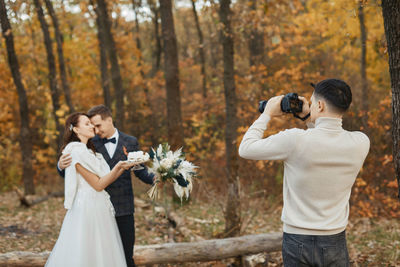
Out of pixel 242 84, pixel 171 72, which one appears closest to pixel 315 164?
pixel 171 72

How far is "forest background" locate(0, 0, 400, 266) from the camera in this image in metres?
9.34

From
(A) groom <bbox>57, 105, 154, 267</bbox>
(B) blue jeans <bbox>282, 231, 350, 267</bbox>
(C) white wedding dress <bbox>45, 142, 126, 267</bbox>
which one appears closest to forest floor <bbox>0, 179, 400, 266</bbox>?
(A) groom <bbox>57, 105, 154, 267</bbox>

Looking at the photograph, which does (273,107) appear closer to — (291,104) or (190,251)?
(291,104)

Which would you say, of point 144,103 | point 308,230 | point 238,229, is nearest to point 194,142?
point 144,103

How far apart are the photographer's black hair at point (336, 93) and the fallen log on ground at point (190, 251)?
342cm

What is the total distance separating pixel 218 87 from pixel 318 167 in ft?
60.5

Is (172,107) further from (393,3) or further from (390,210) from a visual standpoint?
(393,3)

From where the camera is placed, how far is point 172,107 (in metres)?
9.48

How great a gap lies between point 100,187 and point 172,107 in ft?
18.5

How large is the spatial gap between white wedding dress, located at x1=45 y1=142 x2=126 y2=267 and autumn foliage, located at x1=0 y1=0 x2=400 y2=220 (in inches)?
155

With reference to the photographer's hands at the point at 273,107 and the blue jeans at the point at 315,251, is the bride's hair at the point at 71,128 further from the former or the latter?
the blue jeans at the point at 315,251

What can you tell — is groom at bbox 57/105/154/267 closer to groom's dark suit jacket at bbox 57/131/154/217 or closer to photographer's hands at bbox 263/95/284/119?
groom's dark suit jacket at bbox 57/131/154/217

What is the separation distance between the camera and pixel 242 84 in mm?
15383

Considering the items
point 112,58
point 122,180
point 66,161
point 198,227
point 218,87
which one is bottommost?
point 198,227
